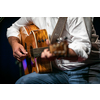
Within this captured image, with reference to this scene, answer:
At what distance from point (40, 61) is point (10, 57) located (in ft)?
1.06

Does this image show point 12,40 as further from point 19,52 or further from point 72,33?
point 72,33

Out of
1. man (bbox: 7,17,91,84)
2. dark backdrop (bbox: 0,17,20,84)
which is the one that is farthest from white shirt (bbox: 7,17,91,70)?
dark backdrop (bbox: 0,17,20,84)

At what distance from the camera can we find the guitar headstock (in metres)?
1.02

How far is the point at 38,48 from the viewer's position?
107 cm

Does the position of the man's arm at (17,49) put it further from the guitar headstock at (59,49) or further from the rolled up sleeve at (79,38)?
the rolled up sleeve at (79,38)

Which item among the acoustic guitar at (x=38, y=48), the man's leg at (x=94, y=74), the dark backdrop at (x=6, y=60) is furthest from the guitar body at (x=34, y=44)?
the man's leg at (x=94, y=74)

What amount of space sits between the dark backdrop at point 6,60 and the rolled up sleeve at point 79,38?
0.53 metres

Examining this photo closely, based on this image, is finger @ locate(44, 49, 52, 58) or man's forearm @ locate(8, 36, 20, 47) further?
man's forearm @ locate(8, 36, 20, 47)

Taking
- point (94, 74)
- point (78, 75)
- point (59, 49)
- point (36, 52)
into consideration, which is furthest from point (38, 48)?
point (94, 74)

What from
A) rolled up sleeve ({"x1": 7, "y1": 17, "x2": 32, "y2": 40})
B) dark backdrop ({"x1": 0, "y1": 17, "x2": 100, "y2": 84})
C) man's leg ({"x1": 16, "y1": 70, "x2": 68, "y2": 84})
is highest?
rolled up sleeve ({"x1": 7, "y1": 17, "x2": 32, "y2": 40})

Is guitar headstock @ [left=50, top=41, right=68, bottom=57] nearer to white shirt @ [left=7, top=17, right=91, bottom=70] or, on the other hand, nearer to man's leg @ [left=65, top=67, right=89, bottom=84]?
white shirt @ [left=7, top=17, right=91, bottom=70]

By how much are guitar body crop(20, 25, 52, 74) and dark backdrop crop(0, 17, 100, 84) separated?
133mm
